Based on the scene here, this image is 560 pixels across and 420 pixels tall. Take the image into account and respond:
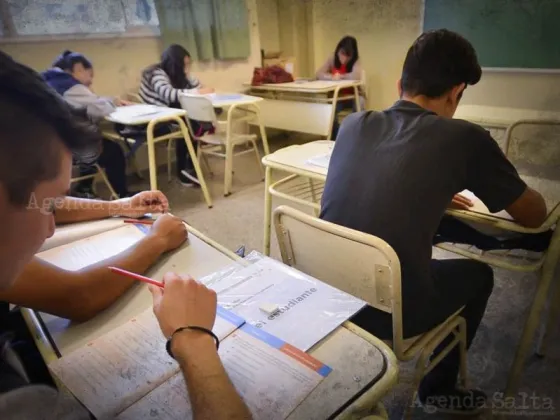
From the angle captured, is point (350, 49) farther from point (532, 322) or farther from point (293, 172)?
point (532, 322)

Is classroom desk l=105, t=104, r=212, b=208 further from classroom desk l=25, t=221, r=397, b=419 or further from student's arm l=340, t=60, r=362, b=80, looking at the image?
student's arm l=340, t=60, r=362, b=80

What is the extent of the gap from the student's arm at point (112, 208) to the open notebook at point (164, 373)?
51cm

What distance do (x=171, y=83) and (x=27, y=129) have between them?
3.26 metres

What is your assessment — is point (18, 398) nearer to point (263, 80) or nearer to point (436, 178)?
point (436, 178)

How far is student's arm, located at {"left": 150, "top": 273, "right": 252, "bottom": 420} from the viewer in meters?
0.53

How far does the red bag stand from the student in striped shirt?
0.89 metres

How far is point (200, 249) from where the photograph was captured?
995 mm

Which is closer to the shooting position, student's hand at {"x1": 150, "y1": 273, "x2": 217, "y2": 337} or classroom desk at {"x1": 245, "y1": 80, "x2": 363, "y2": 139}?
student's hand at {"x1": 150, "y1": 273, "x2": 217, "y2": 337}

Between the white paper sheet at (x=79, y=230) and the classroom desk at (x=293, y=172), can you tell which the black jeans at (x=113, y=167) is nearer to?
the classroom desk at (x=293, y=172)

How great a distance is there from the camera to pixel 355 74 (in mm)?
4176

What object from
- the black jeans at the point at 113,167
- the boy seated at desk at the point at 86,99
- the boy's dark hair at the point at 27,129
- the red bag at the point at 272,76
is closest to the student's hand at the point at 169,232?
the boy's dark hair at the point at 27,129

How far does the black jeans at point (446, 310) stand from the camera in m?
1.05

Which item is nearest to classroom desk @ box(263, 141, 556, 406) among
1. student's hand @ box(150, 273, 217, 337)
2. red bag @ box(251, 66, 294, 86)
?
student's hand @ box(150, 273, 217, 337)

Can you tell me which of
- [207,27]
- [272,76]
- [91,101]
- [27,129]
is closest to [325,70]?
[272,76]
